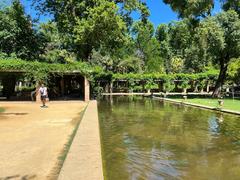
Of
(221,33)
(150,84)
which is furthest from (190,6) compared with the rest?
(150,84)

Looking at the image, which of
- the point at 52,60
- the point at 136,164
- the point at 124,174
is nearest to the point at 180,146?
the point at 136,164

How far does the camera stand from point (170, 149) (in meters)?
10.5

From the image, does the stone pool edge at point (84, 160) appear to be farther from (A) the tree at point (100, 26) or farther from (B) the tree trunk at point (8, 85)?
(B) the tree trunk at point (8, 85)

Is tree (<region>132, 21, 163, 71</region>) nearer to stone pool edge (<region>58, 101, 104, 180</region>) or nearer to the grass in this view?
the grass

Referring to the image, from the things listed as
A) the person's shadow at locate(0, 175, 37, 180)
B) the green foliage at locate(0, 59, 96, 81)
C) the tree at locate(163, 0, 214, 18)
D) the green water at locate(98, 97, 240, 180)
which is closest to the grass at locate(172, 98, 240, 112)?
the green water at locate(98, 97, 240, 180)

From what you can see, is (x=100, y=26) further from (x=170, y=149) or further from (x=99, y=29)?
(x=170, y=149)

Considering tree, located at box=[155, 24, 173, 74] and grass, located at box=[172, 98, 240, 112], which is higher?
tree, located at box=[155, 24, 173, 74]

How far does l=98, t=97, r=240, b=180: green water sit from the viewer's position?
7969 mm

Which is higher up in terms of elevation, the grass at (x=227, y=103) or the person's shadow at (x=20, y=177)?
the grass at (x=227, y=103)

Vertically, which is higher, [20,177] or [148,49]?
[148,49]

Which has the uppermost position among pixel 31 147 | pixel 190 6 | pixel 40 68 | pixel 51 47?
pixel 190 6

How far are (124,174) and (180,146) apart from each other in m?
3.59

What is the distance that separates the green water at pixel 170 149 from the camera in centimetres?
797

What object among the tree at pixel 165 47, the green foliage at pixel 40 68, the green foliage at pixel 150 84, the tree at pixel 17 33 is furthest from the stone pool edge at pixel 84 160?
the tree at pixel 165 47
